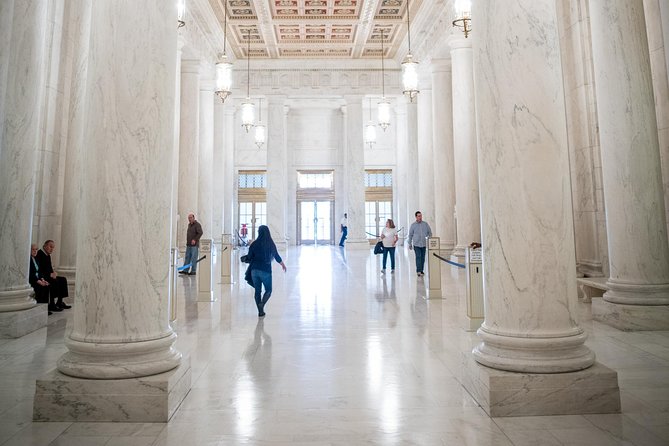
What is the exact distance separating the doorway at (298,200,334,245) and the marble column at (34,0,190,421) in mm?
25025

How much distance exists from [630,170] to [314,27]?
14777 millimetres

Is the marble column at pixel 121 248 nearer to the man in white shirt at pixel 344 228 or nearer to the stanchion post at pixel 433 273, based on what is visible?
→ the stanchion post at pixel 433 273

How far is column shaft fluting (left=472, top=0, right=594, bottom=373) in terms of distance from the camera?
3.37 m

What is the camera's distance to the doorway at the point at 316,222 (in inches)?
1125

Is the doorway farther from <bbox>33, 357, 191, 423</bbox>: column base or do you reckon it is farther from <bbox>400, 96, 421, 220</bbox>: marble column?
<bbox>33, 357, 191, 423</bbox>: column base

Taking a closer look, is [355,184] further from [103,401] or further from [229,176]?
[103,401]

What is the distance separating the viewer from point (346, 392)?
369cm

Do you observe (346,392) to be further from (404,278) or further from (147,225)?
(404,278)

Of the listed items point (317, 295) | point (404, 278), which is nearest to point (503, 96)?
point (317, 295)

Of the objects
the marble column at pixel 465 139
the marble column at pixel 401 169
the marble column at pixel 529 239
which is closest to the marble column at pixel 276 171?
the marble column at pixel 401 169

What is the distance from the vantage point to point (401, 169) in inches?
1035

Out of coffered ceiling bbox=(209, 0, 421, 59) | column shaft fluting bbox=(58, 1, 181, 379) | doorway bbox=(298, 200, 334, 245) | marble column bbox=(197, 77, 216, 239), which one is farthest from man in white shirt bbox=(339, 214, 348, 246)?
column shaft fluting bbox=(58, 1, 181, 379)

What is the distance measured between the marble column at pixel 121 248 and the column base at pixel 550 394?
245cm

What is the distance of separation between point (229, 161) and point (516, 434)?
82.0 ft
